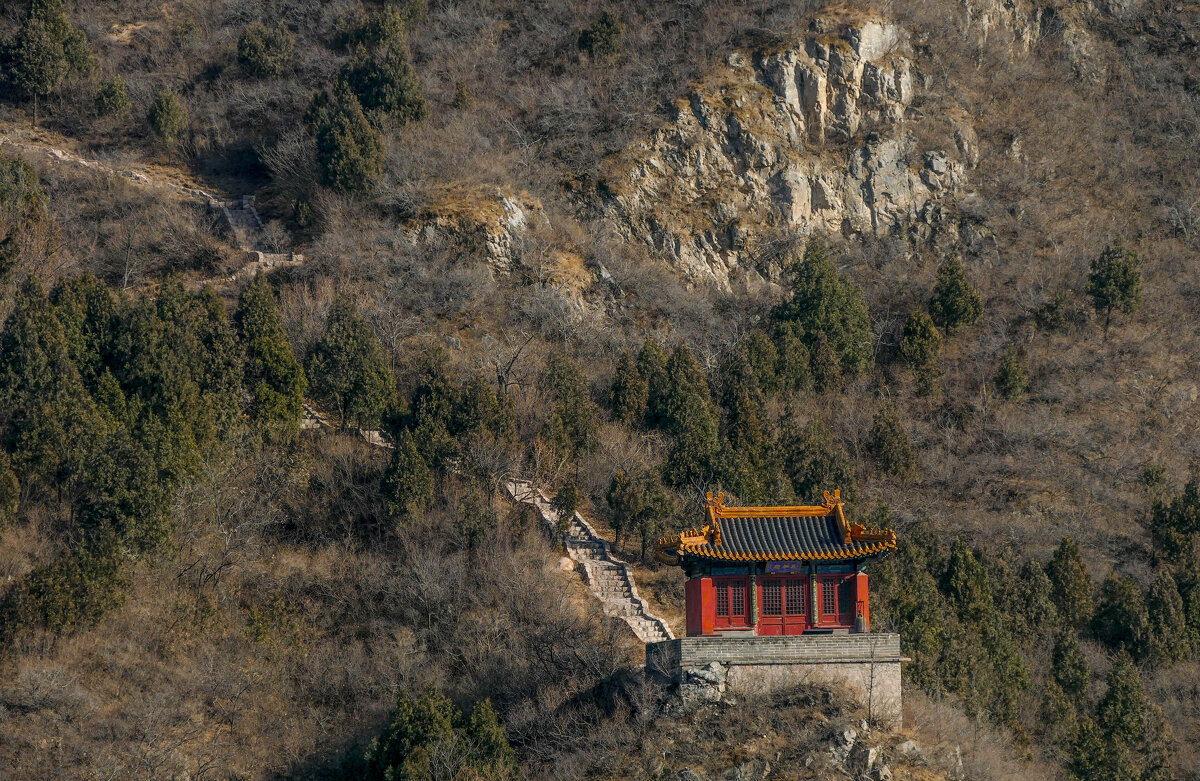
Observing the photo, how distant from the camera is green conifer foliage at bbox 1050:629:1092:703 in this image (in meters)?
51.5

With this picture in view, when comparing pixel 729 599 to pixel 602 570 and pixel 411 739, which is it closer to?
pixel 411 739

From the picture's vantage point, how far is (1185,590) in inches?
2211

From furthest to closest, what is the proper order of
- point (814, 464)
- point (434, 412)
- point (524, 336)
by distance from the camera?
point (524, 336) < point (814, 464) < point (434, 412)

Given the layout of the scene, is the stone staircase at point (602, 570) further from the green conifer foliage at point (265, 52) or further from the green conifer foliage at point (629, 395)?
the green conifer foliage at point (265, 52)

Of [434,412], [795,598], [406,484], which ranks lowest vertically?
[795,598]

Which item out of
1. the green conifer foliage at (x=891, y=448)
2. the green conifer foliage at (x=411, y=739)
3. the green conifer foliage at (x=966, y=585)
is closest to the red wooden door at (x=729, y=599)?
the green conifer foliage at (x=411, y=739)

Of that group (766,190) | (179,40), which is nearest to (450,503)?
(766,190)

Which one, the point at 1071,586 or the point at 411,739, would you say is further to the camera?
the point at 1071,586

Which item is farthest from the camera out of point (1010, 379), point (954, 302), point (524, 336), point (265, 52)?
point (265, 52)

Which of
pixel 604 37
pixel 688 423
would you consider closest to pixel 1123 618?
pixel 688 423

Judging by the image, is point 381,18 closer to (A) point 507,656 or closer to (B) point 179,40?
(B) point 179,40

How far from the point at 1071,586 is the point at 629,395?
54.8 feet

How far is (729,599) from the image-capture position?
144 ft

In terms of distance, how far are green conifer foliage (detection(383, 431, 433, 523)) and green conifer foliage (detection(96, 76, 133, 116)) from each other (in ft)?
102
